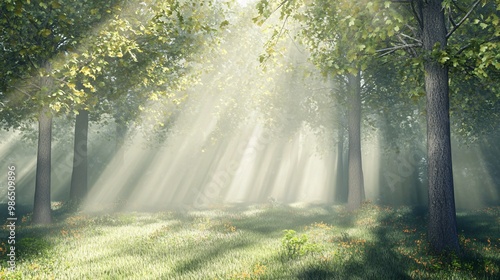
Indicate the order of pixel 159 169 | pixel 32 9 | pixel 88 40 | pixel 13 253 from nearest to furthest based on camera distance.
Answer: pixel 13 253
pixel 88 40
pixel 32 9
pixel 159 169

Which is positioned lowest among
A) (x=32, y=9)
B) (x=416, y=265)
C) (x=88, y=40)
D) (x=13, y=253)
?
(x=13, y=253)

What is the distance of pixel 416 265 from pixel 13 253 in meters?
8.91

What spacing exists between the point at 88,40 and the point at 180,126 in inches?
896

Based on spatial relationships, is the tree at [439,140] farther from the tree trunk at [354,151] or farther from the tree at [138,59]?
the tree trunk at [354,151]

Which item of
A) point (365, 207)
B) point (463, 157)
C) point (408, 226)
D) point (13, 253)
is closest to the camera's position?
point (13, 253)

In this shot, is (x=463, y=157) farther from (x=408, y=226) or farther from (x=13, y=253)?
(x=13, y=253)

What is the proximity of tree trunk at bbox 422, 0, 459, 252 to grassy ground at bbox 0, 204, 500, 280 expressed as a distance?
521mm

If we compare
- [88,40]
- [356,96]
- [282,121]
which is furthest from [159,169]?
[88,40]

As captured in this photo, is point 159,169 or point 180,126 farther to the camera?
point 159,169

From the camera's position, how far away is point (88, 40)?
1226cm

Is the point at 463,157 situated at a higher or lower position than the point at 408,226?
higher

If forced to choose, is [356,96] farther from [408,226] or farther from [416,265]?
[416,265]

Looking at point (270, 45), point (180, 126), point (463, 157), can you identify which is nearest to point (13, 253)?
point (270, 45)

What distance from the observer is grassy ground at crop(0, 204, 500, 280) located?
7.18m
